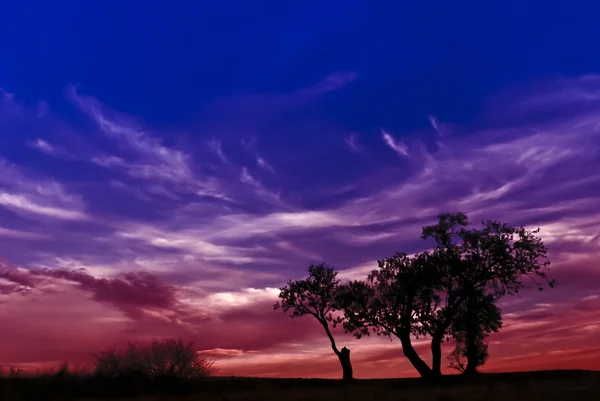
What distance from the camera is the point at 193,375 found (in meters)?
26.9

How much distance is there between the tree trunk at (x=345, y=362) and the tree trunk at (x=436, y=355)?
7.03 meters

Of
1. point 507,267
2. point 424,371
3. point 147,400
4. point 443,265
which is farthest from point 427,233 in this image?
point 147,400

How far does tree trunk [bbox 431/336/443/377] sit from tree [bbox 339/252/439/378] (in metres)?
1.04

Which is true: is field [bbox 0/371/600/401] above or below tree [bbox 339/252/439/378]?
below

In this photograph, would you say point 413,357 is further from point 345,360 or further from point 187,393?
point 187,393

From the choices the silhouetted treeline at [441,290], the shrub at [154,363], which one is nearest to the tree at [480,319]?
the silhouetted treeline at [441,290]

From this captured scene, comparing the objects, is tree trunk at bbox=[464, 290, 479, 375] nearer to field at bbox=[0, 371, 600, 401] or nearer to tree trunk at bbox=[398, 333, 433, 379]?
tree trunk at bbox=[398, 333, 433, 379]

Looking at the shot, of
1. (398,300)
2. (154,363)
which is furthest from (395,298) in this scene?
(154,363)

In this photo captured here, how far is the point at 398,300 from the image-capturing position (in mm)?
47375

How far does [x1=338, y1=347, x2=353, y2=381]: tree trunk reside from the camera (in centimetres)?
4810

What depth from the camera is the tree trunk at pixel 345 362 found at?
1894 inches

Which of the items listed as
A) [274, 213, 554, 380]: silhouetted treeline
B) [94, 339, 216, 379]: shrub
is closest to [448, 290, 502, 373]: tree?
[274, 213, 554, 380]: silhouetted treeline

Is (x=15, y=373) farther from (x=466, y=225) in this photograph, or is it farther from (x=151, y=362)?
(x=466, y=225)

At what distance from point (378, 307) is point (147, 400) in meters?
29.4
